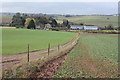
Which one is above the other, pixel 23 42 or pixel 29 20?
pixel 29 20

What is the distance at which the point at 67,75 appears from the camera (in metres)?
10.9

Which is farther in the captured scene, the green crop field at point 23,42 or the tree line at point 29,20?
the tree line at point 29,20

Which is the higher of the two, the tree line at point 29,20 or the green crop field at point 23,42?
the tree line at point 29,20

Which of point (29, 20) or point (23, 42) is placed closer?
point (23, 42)

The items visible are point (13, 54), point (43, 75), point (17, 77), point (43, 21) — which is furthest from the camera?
point (43, 21)

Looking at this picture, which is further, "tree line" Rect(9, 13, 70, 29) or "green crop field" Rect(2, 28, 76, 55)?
"tree line" Rect(9, 13, 70, 29)

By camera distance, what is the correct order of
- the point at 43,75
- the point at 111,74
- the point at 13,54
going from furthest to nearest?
1. the point at 13,54
2. the point at 111,74
3. the point at 43,75

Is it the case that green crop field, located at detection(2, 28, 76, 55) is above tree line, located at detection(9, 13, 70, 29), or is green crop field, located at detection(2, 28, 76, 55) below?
below

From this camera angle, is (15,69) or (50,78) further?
(15,69)

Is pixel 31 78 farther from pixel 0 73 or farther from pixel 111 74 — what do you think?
pixel 111 74

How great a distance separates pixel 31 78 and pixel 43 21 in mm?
100929

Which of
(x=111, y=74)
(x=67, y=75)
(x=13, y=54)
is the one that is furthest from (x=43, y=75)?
(x=13, y=54)

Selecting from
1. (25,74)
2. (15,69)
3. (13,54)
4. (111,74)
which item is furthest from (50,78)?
(13,54)

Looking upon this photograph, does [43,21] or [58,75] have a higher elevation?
[43,21]
